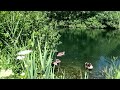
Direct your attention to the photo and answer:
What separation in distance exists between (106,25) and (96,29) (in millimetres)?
1299

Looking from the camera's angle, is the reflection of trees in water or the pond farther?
the reflection of trees in water

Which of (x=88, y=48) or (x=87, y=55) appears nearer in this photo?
(x=87, y=55)

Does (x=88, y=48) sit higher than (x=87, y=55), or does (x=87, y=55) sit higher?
(x=88, y=48)

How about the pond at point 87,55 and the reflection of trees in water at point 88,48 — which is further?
the reflection of trees in water at point 88,48
